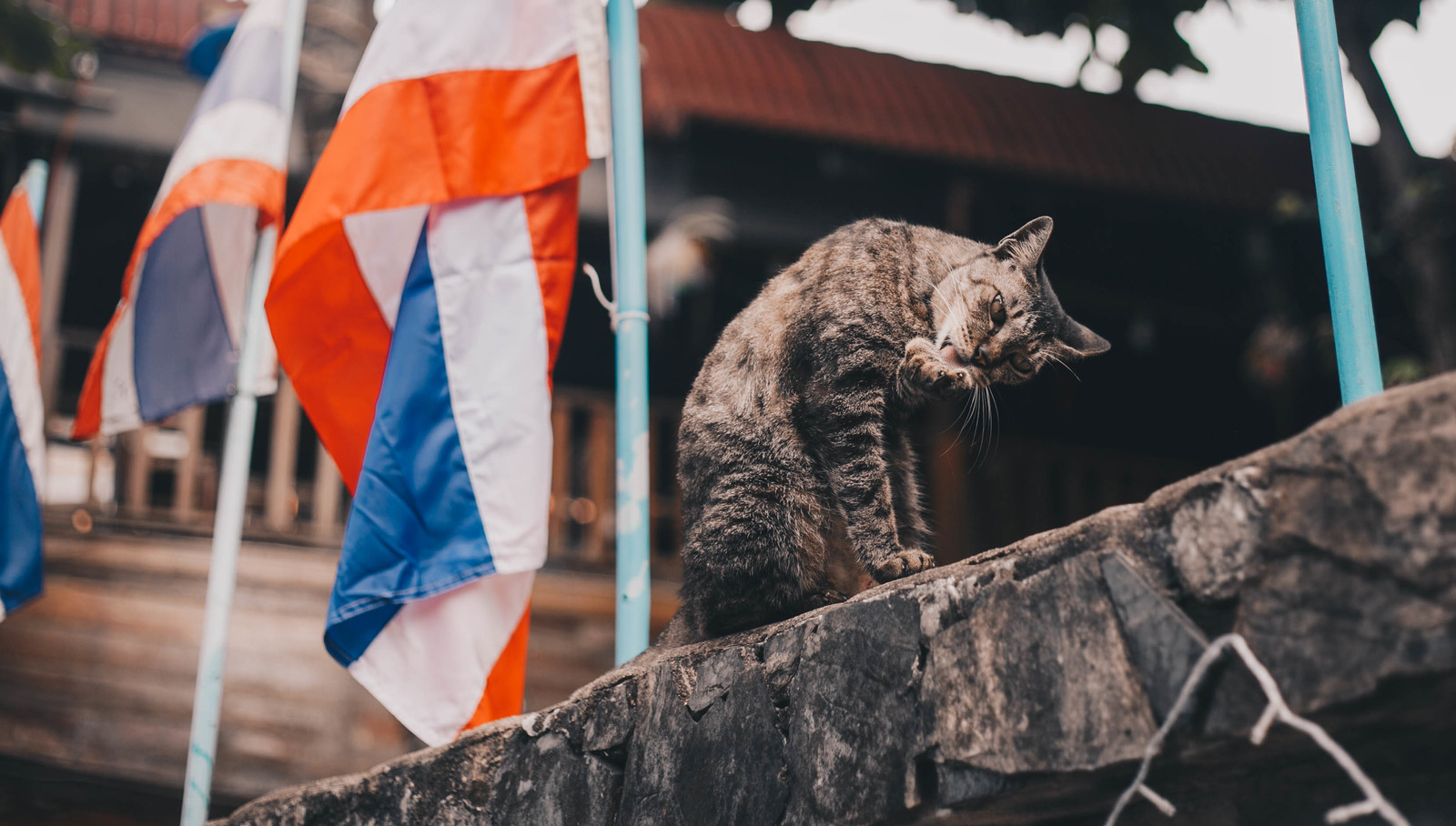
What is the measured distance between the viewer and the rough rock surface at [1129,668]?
111 cm

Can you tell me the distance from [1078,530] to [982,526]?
5193 millimetres

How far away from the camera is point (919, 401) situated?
2.38 meters

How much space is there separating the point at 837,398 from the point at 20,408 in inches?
120

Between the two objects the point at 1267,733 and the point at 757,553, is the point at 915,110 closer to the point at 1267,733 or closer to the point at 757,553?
the point at 757,553

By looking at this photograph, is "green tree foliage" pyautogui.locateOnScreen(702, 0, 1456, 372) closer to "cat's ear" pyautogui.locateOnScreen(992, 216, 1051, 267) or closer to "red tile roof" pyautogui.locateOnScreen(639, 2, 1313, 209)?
"red tile roof" pyautogui.locateOnScreen(639, 2, 1313, 209)

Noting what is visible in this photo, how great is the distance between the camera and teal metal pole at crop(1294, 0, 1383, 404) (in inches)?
63.8

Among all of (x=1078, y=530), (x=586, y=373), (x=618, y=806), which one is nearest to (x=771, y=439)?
(x=618, y=806)

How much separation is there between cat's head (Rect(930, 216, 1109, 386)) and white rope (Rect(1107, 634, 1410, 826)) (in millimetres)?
1209

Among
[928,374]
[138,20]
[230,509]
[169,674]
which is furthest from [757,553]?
[138,20]

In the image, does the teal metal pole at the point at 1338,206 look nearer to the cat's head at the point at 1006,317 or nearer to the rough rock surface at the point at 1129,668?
the rough rock surface at the point at 1129,668

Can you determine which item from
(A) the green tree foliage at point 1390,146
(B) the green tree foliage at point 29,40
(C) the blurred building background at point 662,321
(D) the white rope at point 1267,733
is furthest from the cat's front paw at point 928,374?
(B) the green tree foliage at point 29,40

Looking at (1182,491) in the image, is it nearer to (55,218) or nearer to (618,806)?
(618,806)

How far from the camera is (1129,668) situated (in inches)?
50.7

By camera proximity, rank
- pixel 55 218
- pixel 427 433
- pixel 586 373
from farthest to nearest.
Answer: pixel 586 373
pixel 55 218
pixel 427 433
